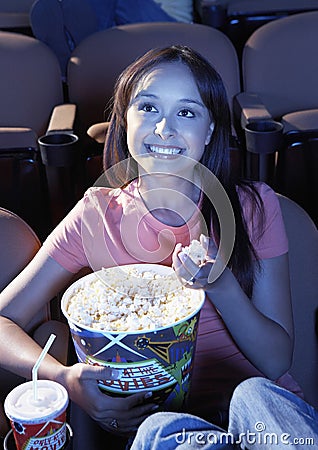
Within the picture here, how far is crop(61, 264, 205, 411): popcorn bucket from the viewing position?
0.94 meters

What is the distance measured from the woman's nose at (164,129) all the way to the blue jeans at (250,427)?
42 centimetres

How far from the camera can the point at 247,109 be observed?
2.09 metres

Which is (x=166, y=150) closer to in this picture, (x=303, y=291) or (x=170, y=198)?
(x=170, y=198)

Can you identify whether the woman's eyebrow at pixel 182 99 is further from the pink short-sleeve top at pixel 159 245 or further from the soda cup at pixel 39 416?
the soda cup at pixel 39 416

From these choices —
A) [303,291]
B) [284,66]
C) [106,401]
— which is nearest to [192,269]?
[106,401]

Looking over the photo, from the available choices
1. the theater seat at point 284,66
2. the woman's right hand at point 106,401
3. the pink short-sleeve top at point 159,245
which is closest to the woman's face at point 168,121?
the pink short-sleeve top at point 159,245

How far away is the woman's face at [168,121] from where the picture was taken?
1.16 m

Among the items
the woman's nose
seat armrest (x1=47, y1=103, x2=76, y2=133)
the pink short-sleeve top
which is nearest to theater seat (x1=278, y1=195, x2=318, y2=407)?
the pink short-sleeve top

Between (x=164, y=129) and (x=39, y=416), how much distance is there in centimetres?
50

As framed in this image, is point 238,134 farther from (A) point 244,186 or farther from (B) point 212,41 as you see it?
(A) point 244,186

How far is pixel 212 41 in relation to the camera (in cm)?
224

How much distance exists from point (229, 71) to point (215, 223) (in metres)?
1.12

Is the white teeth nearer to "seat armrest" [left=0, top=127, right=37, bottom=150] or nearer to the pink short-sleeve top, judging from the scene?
the pink short-sleeve top

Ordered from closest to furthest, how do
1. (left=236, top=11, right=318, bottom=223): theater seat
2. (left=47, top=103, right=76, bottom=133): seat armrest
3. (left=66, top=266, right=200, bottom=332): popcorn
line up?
(left=66, top=266, right=200, bottom=332): popcorn < (left=47, top=103, right=76, bottom=133): seat armrest < (left=236, top=11, right=318, bottom=223): theater seat
